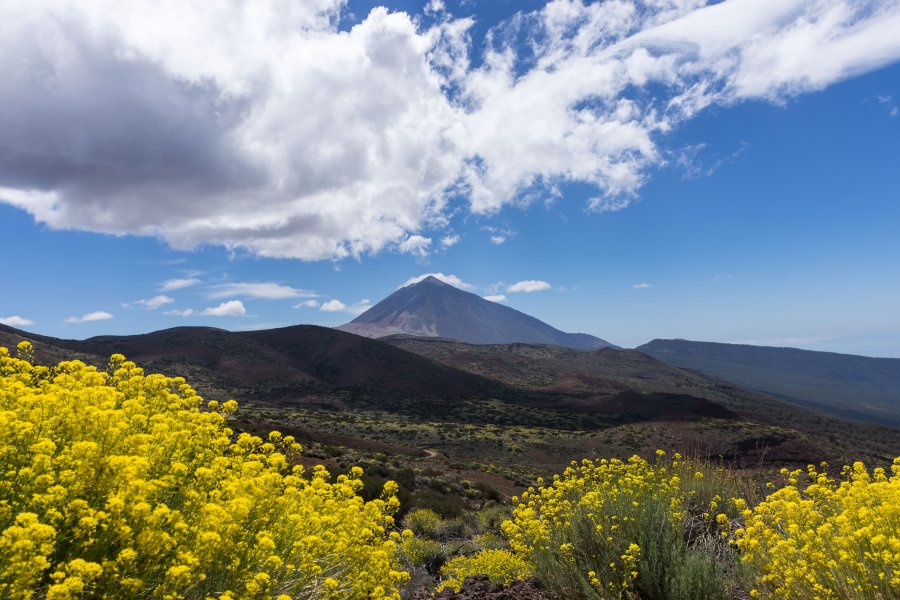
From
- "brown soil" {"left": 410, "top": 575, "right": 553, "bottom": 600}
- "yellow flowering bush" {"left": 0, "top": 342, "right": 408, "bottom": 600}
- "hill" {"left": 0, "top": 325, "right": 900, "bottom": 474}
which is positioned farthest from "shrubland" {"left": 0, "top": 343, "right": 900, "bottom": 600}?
"hill" {"left": 0, "top": 325, "right": 900, "bottom": 474}

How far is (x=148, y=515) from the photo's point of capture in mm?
2947

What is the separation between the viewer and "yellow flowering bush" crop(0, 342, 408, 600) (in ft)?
9.14

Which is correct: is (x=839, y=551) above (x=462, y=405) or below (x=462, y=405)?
above

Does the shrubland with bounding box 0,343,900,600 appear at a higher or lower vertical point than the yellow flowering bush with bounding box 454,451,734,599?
higher

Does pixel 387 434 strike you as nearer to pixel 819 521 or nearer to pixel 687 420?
pixel 687 420

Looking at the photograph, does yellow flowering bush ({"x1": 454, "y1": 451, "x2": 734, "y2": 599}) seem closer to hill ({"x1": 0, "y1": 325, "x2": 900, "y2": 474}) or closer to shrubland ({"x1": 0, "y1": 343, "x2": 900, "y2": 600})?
shrubland ({"x1": 0, "y1": 343, "x2": 900, "y2": 600})

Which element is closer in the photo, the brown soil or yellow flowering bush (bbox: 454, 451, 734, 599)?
yellow flowering bush (bbox: 454, 451, 734, 599)

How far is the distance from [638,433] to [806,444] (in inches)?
526

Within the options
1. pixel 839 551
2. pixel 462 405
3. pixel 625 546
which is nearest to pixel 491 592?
pixel 625 546

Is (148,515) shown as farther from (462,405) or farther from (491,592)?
(462,405)

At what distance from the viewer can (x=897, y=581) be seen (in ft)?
10.4


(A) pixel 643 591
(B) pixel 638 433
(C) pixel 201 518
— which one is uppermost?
(C) pixel 201 518

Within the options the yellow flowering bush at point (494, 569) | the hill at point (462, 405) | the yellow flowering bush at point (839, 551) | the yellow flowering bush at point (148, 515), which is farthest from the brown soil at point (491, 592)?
the hill at point (462, 405)

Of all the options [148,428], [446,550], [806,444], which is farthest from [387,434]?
[148,428]
